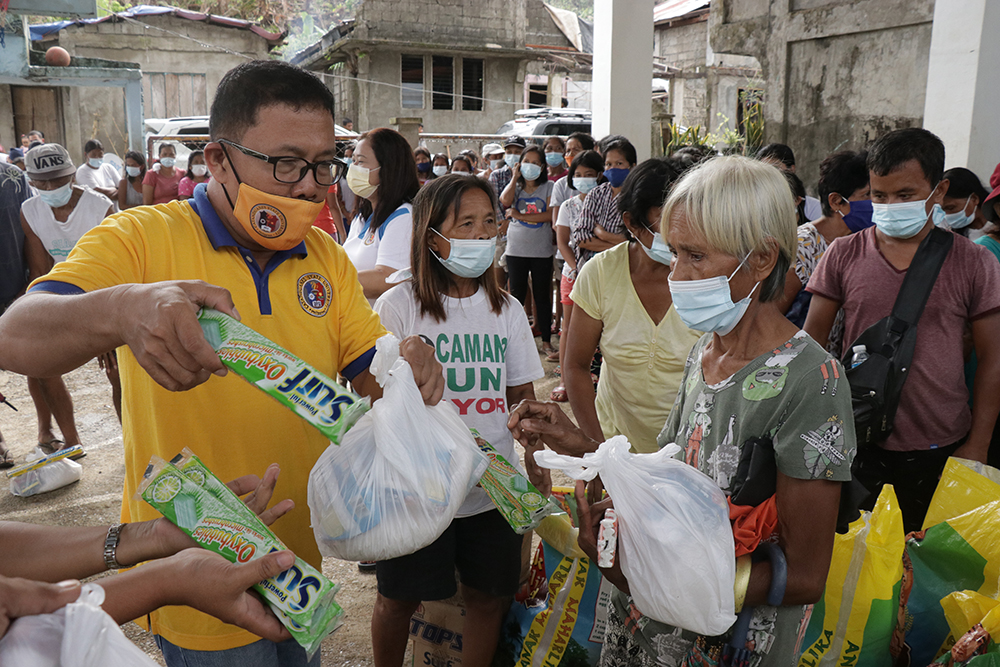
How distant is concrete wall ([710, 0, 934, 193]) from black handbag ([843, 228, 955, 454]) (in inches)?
190

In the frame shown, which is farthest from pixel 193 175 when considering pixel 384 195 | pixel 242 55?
pixel 242 55

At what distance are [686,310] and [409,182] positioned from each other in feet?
8.03

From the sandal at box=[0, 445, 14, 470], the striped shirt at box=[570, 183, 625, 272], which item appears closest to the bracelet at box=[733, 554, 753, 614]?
the striped shirt at box=[570, 183, 625, 272]

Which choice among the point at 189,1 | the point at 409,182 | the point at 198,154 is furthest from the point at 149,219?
the point at 189,1

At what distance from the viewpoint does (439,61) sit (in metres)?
22.8

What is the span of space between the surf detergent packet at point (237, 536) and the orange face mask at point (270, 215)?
21.6 inches

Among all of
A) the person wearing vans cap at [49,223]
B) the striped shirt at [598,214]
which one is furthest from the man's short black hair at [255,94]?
the person wearing vans cap at [49,223]

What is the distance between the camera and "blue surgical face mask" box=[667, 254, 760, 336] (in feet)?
5.36

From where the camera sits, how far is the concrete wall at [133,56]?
18.0 metres

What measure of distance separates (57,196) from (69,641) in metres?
5.22

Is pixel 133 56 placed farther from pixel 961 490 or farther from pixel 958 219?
pixel 961 490

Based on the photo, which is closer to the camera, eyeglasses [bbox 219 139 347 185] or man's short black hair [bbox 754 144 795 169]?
eyeglasses [bbox 219 139 347 185]

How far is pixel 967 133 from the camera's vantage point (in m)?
4.62

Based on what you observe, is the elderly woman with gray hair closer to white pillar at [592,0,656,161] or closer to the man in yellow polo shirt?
the man in yellow polo shirt
